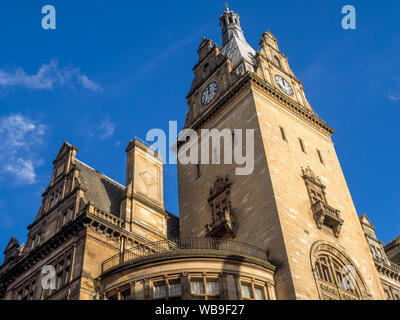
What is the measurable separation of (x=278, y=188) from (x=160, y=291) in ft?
38.1

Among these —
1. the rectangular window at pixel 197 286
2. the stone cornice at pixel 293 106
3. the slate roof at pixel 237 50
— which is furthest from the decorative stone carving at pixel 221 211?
the slate roof at pixel 237 50

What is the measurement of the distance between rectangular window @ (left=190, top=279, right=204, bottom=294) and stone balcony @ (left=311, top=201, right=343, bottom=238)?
11.2m

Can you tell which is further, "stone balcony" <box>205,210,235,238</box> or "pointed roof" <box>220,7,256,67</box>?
"pointed roof" <box>220,7,256,67</box>

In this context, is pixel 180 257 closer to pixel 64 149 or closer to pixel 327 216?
pixel 327 216

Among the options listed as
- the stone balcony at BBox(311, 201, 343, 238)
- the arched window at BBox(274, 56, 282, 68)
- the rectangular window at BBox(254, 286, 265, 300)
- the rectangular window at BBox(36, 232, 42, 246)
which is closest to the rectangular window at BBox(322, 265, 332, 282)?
the stone balcony at BBox(311, 201, 343, 238)

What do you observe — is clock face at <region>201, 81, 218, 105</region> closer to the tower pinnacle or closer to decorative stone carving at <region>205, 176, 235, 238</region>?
the tower pinnacle

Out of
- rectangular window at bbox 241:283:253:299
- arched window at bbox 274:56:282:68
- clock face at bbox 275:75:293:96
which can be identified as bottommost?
rectangular window at bbox 241:283:253:299

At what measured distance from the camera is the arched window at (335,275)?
1339 inches

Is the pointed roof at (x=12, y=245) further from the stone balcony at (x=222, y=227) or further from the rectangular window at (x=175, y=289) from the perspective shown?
the rectangular window at (x=175, y=289)

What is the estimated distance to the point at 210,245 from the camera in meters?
38.3

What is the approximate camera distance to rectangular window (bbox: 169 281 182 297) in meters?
29.9

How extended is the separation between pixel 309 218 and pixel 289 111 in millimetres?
12111

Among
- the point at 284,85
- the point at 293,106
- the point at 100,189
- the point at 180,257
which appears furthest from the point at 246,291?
the point at 284,85

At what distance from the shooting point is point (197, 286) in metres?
30.3
